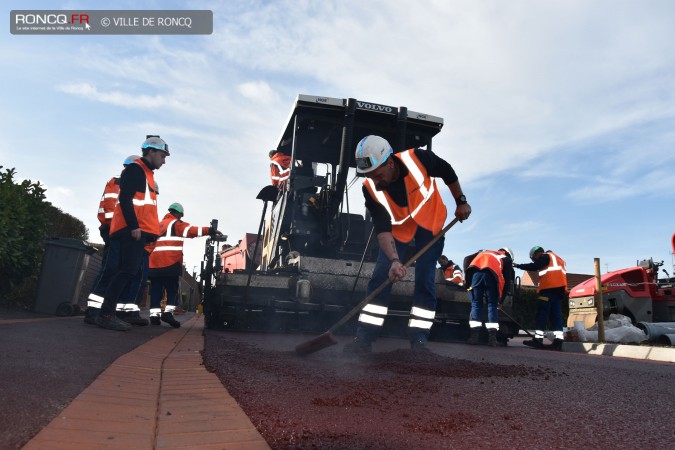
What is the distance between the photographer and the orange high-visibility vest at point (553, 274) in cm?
830

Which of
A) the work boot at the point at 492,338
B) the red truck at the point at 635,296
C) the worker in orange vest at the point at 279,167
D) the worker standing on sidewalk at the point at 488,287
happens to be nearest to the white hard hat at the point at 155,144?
the worker in orange vest at the point at 279,167

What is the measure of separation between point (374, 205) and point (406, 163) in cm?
41

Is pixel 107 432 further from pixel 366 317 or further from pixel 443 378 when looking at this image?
pixel 366 317

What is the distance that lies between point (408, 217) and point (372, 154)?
27.2 inches

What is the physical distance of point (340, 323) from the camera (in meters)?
4.04

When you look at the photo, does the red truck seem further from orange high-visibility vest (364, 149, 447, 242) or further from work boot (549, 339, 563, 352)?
orange high-visibility vest (364, 149, 447, 242)

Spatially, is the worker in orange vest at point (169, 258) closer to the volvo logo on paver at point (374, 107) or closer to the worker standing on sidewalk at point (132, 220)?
the worker standing on sidewalk at point (132, 220)

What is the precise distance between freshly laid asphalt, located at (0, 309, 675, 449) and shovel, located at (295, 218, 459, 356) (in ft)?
2.50

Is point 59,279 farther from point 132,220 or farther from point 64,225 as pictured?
point 64,225

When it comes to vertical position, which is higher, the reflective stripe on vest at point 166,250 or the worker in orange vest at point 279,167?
the worker in orange vest at point 279,167

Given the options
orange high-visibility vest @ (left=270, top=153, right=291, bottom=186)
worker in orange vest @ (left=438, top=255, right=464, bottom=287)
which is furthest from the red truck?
orange high-visibility vest @ (left=270, top=153, right=291, bottom=186)

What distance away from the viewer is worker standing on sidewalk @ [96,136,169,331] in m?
5.27

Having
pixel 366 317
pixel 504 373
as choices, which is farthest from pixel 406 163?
pixel 504 373

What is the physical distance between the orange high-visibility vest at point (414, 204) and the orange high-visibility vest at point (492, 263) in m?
3.20
